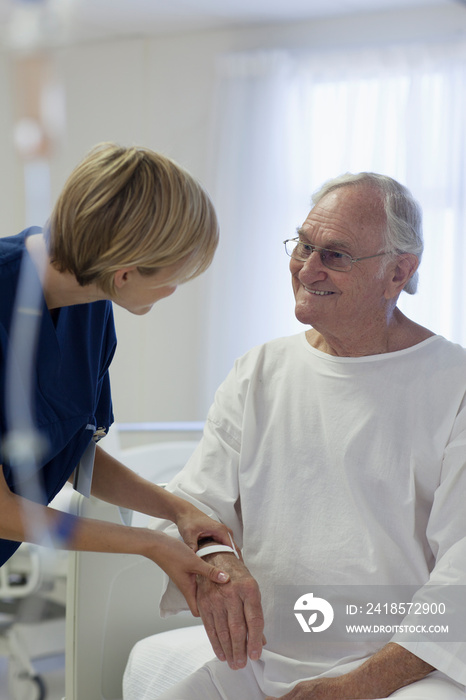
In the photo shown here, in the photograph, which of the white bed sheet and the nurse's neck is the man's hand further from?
the nurse's neck

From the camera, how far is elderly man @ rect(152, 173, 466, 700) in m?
1.06

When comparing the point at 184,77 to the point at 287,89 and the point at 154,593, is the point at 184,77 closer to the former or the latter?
the point at 287,89

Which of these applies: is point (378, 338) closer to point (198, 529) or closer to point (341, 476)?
point (341, 476)

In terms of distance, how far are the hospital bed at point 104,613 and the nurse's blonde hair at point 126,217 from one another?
24.6 inches

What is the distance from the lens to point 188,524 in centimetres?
115

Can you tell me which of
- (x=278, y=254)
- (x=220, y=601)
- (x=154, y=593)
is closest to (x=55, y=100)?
(x=220, y=601)

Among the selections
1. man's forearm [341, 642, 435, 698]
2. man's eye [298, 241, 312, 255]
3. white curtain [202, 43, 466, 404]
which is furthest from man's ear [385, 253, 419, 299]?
white curtain [202, 43, 466, 404]

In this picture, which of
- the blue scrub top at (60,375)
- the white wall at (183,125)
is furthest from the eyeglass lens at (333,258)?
the white wall at (183,125)

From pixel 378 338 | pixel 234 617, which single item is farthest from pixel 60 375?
pixel 378 338

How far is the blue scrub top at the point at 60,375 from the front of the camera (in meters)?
0.92

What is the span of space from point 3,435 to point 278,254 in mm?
2284

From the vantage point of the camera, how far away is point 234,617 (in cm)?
105

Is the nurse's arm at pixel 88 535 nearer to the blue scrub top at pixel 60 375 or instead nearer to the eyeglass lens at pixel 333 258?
the blue scrub top at pixel 60 375

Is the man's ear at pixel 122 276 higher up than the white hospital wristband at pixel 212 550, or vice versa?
the man's ear at pixel 122 276
